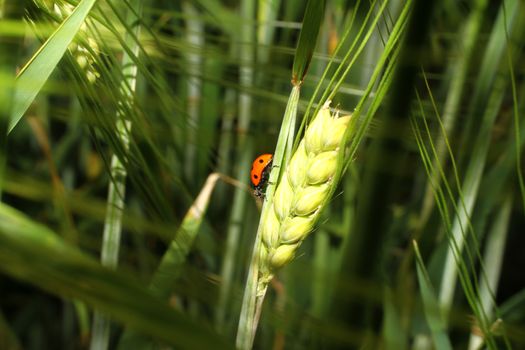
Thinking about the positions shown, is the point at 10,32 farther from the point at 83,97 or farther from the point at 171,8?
the point at 171,8

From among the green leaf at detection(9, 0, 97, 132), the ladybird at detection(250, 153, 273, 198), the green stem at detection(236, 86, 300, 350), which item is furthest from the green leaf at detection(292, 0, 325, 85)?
the ladybird at detection(250, 153, 273, 198)

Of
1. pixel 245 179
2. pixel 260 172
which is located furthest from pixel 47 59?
pixel 245 179

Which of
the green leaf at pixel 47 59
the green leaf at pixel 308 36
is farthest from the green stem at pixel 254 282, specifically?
the green leaf at pixel 47 59

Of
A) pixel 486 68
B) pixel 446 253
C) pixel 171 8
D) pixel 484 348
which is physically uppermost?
pixel 171 8

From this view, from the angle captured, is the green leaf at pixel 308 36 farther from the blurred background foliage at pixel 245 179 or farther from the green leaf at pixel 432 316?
the green leaf at pixel 432 316

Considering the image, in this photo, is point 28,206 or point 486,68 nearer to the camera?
point 486,68

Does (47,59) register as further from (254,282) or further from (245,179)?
(245,179)

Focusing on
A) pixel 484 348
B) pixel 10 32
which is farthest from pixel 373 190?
pixel 484 348
